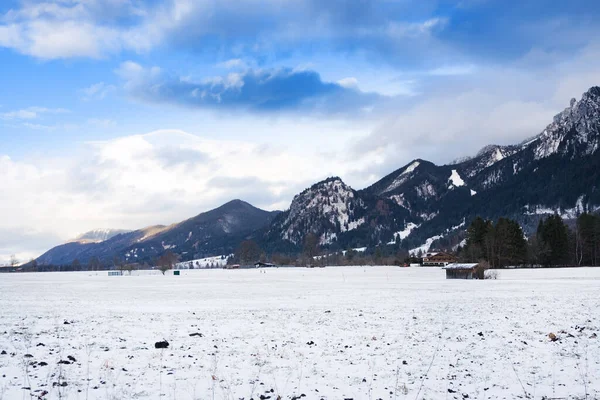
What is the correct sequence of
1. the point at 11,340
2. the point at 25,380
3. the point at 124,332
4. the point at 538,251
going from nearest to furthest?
1. the point at 25,380
2. the point at 11,340
3. the point at 124,332
4. the point at 538,251

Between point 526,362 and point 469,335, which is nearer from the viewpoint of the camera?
point 526,362

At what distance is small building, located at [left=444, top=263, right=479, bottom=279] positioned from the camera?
86.9 metres

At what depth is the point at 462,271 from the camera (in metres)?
89.8

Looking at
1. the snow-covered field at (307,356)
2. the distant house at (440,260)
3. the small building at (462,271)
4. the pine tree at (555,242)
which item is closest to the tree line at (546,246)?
the pine tree at (555,242)

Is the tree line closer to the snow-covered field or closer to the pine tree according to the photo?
the pine tree

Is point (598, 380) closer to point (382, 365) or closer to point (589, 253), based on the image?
point (382, 365)

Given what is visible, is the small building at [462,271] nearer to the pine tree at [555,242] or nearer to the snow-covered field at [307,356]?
the pine tree at [555,242]

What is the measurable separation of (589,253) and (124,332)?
438 feet

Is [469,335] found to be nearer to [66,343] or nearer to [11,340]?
[66,343]

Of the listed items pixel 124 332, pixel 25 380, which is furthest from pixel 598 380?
pixel 124 332

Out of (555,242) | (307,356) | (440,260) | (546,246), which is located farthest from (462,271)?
(440,260)

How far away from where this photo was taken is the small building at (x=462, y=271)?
86938mm

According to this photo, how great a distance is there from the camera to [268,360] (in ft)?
56.2

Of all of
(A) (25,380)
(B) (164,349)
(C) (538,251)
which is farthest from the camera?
(C) (538,251)
